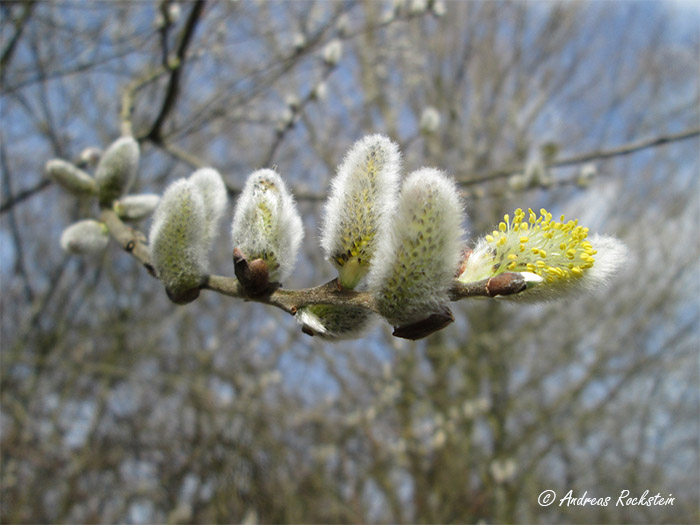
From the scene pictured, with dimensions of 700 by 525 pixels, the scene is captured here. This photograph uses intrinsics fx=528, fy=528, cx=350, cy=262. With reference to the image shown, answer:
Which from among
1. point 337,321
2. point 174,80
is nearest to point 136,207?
point 337,321

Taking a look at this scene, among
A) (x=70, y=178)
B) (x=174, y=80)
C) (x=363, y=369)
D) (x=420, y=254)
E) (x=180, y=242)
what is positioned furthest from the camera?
(x=363, y=369)

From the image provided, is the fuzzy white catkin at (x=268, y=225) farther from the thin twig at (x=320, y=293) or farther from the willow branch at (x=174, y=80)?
the willow branch at (x=174, y=80)

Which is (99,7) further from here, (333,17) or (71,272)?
(71,272)

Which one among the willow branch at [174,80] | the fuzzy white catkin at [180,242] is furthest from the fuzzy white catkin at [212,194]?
the willow branch at [174,80]

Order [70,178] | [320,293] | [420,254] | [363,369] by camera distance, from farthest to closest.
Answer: [363,369], [70,178], [320,293], [420,254]


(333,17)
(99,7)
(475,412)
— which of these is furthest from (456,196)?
(475,412)

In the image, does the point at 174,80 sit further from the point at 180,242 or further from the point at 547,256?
the point at 547,256

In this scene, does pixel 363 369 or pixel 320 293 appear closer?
pixel 320 293
